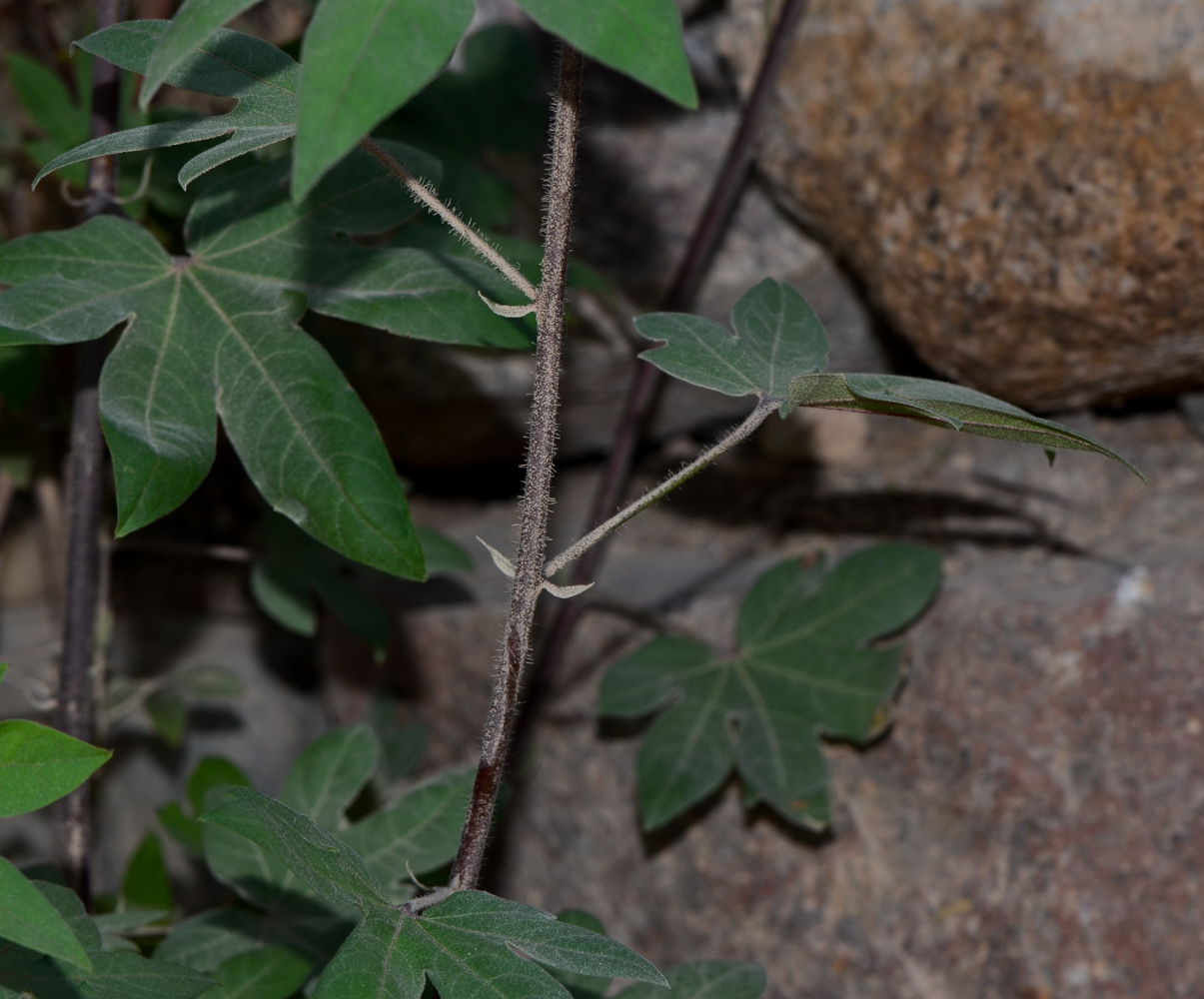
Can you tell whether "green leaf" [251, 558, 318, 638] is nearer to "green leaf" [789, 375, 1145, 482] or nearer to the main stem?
the main stem

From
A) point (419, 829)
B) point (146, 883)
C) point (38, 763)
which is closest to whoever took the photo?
point (38, 763)

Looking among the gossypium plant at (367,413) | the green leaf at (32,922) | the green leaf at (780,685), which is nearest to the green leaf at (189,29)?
the gossypium plant at (367,413)

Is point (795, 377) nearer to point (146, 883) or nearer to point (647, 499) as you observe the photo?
point (647, 499)

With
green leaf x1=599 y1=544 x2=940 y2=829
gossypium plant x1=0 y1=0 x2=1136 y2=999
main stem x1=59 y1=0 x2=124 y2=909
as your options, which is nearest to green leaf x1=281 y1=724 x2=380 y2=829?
gossypium plant x1=0 y1=0 x2=1136 y2=999

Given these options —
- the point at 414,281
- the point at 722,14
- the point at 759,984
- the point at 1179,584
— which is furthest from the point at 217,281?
the point at 1179,584

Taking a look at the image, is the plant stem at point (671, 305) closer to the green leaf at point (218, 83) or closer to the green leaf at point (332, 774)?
the green leaf at point (332, 774)

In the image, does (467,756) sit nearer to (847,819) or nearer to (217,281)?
(847,819)

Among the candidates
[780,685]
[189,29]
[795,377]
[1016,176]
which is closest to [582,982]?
[780,685]
